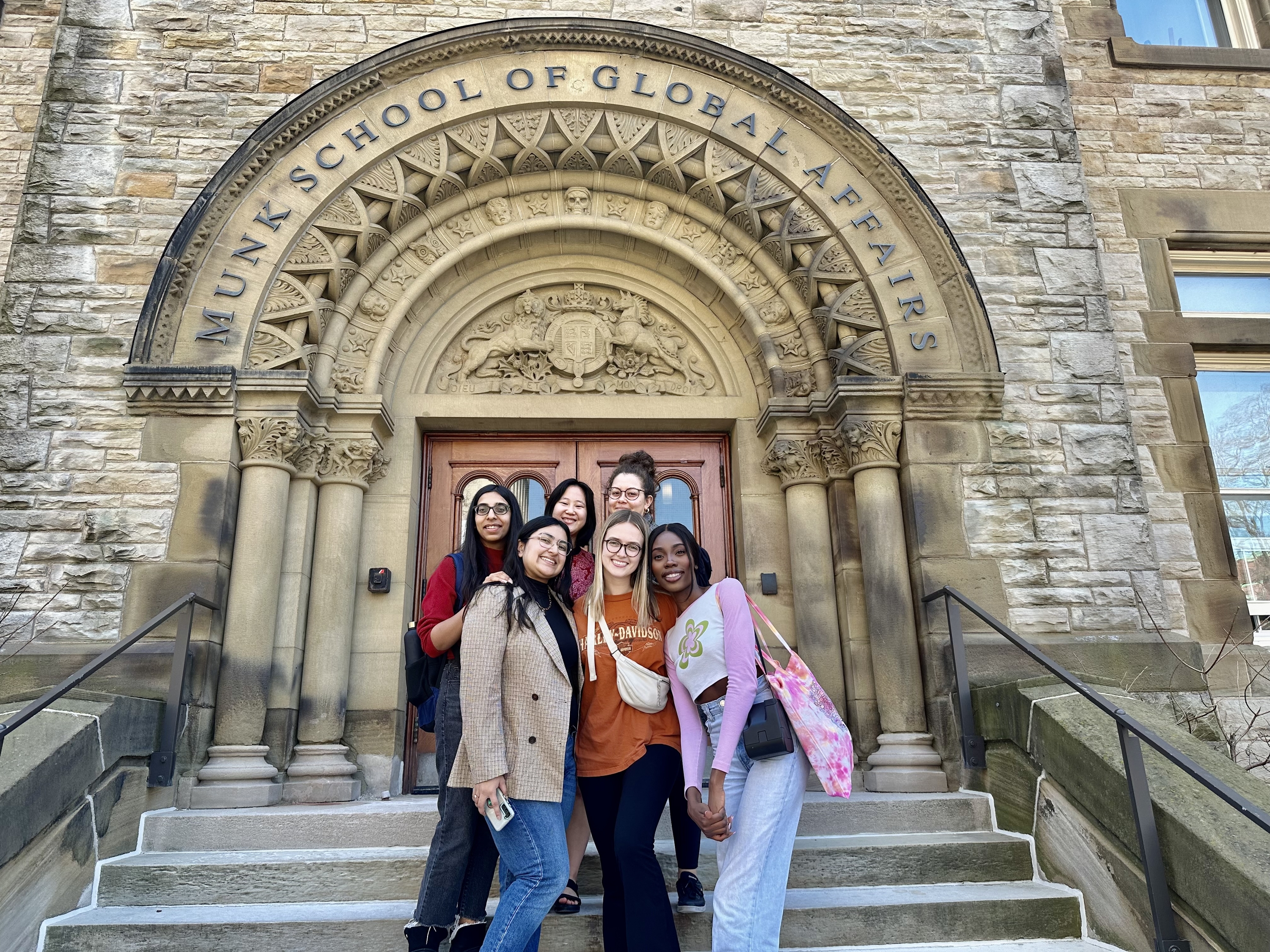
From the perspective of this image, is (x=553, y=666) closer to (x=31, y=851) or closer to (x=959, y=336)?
(x=31, y=851)

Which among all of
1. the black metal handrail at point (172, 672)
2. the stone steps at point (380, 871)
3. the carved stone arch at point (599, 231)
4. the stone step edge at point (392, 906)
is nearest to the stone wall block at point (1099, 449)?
the carved stone arch at point (599, 231)

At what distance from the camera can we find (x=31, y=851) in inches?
142

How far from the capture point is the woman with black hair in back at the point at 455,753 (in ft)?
9.89

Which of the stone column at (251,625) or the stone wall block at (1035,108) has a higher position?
the stone wall block at (1035,108)

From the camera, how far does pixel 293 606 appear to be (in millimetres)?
5668

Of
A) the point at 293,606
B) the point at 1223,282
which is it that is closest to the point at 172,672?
the point at 293,606

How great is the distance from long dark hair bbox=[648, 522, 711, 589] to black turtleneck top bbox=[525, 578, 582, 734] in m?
0.39

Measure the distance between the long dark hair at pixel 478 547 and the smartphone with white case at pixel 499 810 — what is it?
30.7 inches

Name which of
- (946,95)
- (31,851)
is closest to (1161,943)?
(31,851)

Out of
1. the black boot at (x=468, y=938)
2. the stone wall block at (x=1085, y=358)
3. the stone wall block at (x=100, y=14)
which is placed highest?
the stone wall block at (x=100, y=14)

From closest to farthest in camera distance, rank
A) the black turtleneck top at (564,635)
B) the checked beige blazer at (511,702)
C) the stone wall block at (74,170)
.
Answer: the checked beige blazer at (511,702)
the black turtleneck top at (564,635)
the stone wall block at (74,170)

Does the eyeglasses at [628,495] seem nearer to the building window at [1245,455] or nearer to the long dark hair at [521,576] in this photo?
the long dark hair at [521,576]

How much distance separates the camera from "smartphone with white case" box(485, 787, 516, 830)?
110 inches

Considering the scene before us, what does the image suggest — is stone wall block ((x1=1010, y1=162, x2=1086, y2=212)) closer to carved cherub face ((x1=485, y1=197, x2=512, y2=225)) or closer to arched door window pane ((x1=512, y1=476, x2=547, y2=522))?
carved cherub face ((x1=485, y1=197, x2=512, y2=225))
